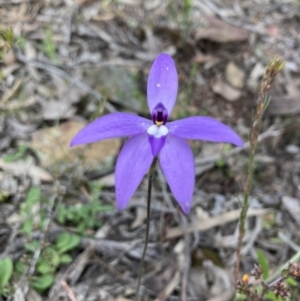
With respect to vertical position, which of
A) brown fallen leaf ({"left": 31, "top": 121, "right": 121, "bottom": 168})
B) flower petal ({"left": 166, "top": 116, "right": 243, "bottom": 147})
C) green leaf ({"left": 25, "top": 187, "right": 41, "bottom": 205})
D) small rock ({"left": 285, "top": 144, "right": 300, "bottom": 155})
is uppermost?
flower petal ({"left": 166, "top": 116, "right": 243, "bottom": 147})

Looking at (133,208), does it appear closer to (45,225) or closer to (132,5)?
(45,225)

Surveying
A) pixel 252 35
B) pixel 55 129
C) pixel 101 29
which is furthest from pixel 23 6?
pixel 252 35

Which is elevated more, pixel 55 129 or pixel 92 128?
pixel 92 128

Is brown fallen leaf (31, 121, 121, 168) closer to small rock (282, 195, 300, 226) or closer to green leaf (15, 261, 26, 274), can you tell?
green leaf (15, 261, 26, 274)

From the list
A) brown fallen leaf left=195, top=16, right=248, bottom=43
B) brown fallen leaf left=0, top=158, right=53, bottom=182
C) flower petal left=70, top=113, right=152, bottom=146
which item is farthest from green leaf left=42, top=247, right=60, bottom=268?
brown fallen leaf left=195, top=16, right=248, bottom=43

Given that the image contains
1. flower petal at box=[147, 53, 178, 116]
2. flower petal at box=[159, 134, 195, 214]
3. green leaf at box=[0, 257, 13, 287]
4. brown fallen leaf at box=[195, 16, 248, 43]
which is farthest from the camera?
brown fallen leaf at box=[195, 16, 248, 43]

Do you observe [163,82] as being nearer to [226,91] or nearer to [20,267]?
[20,267]
